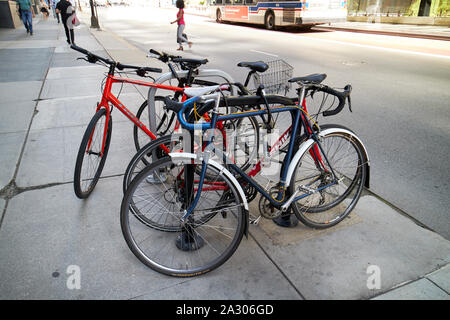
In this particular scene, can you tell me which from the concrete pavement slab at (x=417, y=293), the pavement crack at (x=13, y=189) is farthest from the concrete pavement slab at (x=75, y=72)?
the concrete pavement slab at (x=417, y=293)

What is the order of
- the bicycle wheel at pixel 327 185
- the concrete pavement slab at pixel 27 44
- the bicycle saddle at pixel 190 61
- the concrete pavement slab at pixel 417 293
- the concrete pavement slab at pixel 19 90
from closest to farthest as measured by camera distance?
1. the concrete pavement slab at pixel 417 293
2. the bicycle wheel at pixel 327 185
3. the bicycle saddle at pixel 190 61
4. the concrete pavement slab at pixel 19 90
5. the concrete pavement slab at pixel 27 44

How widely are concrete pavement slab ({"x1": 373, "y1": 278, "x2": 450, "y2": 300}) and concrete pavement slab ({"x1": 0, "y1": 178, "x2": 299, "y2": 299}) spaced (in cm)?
63

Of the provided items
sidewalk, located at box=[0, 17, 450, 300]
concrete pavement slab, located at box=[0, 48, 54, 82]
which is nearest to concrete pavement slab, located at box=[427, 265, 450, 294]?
sidewalk, located at box=[0, 17, 450, 300]

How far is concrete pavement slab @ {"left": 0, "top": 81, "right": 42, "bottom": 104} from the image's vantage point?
21.4ft

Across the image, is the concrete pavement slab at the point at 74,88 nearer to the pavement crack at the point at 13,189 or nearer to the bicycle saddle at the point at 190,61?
the pavement crack at the point at 13,189

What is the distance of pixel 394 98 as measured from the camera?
6543mm

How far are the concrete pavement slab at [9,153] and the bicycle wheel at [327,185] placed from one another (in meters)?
3.12

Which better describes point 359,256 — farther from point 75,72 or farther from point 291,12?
A: point 291,12

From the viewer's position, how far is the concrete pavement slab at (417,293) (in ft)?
7.06

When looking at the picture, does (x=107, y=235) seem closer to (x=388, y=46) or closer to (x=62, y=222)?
(x=62, y=222)

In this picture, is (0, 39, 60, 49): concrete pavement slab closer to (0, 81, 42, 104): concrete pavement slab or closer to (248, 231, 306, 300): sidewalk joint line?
(0, 81, 42, 104): concrete pavement slab

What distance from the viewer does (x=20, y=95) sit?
6711 millimetres

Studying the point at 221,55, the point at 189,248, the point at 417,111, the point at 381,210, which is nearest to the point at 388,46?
the point at 221,55

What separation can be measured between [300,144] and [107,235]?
5.85 ft
